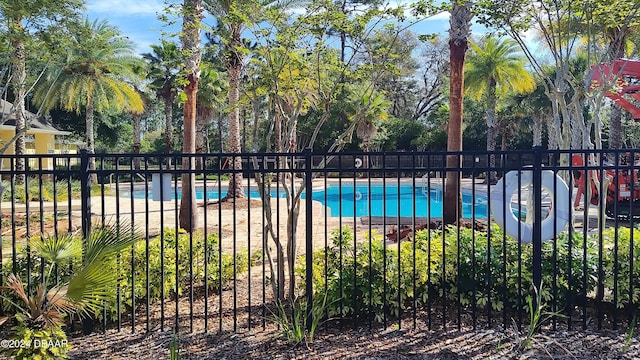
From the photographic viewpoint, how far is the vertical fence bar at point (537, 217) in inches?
150

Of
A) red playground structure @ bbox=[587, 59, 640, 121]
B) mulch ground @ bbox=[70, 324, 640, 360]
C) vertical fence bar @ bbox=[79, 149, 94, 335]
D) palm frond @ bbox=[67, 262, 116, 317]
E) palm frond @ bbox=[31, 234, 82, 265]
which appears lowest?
mulch ground @ bbox=[70, 324, 640, 360]

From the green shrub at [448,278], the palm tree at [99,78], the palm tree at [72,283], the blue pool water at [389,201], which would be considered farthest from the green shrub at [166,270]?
the palm tree at [99,78]

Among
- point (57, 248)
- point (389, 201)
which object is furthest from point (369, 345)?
point (389, 201)

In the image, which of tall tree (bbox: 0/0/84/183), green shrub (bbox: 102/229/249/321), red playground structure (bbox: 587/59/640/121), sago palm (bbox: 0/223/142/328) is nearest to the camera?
sago palm (bbox: 0/223/142/328)

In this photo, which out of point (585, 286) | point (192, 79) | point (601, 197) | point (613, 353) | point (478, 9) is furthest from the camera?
point (192, 79)

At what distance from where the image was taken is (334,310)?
158 inches

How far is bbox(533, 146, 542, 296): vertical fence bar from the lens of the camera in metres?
3.82

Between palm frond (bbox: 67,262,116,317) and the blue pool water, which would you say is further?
the blue pool water

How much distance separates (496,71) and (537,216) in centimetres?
2117

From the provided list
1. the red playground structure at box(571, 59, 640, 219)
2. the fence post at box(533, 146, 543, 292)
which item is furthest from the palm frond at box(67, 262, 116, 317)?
the red playground structure at box(571, 59, 640, 219)

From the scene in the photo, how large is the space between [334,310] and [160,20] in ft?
11.1

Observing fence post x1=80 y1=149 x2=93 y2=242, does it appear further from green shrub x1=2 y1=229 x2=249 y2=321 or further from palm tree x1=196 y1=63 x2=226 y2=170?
palm tree x1=196 y1=63 x2=226 y2=170

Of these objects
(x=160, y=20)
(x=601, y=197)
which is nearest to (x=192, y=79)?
(x=160, y=20)

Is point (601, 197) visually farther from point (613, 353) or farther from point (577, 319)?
point (613, 353)
